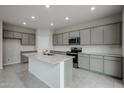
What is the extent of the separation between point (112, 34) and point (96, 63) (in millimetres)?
1480

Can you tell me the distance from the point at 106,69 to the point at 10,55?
5775mm

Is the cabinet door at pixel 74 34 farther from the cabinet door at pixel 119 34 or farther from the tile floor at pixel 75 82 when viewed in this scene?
the tile floor at pixel 75 82

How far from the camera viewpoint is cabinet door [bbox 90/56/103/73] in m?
3.33

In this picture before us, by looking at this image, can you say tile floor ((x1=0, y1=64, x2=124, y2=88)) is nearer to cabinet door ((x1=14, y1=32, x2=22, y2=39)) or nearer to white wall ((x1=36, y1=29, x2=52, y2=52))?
cabinet door ((x1=14, y1=32, x2=22, y2=39))

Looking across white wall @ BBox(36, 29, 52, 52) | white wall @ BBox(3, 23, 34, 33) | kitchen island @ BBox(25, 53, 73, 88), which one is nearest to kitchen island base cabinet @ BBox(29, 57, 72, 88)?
kitchen island @ BBox(25, 53, 73, 88)

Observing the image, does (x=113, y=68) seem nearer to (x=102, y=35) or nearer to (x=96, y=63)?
(x=96, y=63)

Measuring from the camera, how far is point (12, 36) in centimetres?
495

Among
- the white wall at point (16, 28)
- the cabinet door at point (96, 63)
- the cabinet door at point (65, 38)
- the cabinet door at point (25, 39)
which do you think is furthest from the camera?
the cabinet door at point (25, 39)

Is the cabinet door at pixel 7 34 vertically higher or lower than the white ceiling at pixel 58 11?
lower

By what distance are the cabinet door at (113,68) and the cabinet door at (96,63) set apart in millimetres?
204

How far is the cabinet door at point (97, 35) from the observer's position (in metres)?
3.62

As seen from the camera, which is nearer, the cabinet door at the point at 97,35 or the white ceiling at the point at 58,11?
the white ceiling at the point at 58,11

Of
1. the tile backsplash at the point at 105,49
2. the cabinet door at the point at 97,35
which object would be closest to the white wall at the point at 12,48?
the tile backsplash at the point at 105,49

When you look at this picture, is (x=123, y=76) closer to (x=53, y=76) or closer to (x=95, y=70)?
(x=95, y=70)
